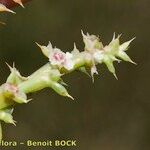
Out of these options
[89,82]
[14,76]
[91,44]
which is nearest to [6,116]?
[14,76]

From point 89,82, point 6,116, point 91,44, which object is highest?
point 89,82

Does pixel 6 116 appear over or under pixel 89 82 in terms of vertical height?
under

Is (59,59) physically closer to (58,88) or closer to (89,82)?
(58,88)

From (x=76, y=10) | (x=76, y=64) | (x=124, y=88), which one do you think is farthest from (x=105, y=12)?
(x=76, y=64)

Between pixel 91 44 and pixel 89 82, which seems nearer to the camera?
pixel 91 44

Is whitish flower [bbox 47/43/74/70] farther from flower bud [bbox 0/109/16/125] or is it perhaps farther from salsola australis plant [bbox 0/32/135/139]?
flower bud [bbox 0/109/16/125]

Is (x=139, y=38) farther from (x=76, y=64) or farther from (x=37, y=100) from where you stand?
(x=76, y=64)

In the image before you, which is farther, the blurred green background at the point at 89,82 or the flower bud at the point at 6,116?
the blurred green background at the point at 89,82

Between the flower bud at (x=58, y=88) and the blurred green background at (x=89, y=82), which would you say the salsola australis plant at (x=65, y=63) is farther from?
the blurred green background at (x=89, y=82)

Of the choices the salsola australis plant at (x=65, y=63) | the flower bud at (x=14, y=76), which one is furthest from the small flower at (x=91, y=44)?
the flower bud at (x=14, y=76)
